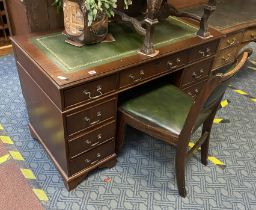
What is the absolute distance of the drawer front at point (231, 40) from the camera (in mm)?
2038

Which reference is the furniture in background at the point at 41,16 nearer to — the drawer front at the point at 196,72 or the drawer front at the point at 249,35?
the drawer front at the point at 196,72

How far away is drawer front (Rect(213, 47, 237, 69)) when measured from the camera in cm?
210

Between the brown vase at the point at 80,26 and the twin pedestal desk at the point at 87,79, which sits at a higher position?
the brown vase at the point at 80,26

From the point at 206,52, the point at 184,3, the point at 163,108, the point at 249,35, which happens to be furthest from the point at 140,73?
the point at 249,35

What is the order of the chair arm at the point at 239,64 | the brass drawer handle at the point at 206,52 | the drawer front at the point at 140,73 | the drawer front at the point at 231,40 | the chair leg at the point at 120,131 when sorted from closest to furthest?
the chair arm at the point at 239,64 < the drawer front at the point at 140,73 < the chair leg at the point at 120,131 < the brass drawer handle at the point at 206,52 < the drawer front at the point at 231,40

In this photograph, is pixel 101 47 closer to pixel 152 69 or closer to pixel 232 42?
pixel 152 69

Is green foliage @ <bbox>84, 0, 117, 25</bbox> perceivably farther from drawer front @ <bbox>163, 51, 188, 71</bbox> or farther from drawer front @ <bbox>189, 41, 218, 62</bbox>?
drawer front @ <bbox>189, 41, 218, 62</bbox>

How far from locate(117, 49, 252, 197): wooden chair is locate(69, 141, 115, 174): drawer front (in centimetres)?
10

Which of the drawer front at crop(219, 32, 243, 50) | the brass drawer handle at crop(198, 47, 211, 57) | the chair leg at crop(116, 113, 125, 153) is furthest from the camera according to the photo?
the drawer front at crop(219, 32, 243, 50)

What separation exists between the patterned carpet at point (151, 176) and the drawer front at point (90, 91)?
2.02 feet

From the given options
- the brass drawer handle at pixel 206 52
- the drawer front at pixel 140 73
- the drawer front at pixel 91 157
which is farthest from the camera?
the brass drawer handle at pixel 206 52

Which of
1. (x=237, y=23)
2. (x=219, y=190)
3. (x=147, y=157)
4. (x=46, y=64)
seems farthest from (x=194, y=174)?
(x=237, y=23)

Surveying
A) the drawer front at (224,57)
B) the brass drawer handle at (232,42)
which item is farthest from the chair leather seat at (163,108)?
the brass drawer handle at (232,42)

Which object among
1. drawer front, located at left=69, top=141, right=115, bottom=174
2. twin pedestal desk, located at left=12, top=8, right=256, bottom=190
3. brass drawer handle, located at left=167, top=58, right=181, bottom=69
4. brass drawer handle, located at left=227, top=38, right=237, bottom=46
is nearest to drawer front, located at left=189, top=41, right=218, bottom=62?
twin pedestal desk, located at left=12, top=8, right=256, bottom=190
